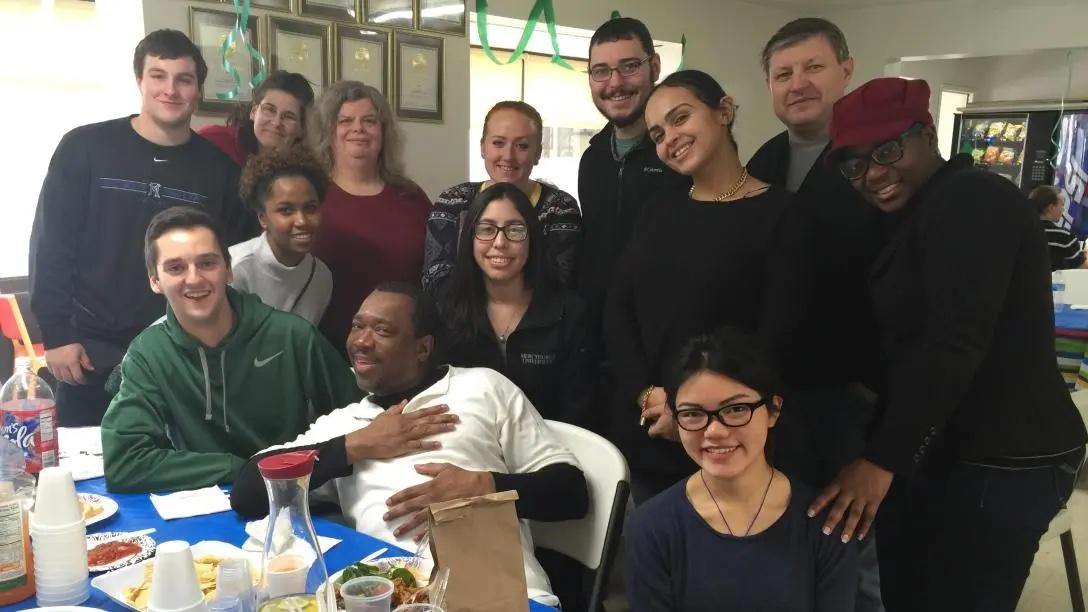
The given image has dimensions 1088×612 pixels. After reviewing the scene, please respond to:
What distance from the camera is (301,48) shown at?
332cm

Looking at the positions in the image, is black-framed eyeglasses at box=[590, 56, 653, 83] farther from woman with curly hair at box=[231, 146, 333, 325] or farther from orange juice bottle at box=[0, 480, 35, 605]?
orange juice bottle at box=[0, 480, 35, 605]

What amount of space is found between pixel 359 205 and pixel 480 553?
169cm

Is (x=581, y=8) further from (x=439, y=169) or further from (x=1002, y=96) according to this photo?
(x=1002, y=96)

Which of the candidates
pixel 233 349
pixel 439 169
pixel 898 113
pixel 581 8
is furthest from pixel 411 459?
pixel 581 8

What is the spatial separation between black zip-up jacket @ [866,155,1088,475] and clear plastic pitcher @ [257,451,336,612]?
1.03m

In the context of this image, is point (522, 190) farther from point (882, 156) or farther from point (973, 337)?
point (973, 337)

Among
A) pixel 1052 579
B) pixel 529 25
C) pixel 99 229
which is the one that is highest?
pixel 529 25

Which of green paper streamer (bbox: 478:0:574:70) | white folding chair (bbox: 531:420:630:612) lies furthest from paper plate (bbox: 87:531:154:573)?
green paper streamer (bbox: 478:0:574:70)

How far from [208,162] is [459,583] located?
187cm

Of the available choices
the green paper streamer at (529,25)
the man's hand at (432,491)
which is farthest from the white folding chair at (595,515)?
the green paper streamer at (529,25)

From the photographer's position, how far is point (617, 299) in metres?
1.94

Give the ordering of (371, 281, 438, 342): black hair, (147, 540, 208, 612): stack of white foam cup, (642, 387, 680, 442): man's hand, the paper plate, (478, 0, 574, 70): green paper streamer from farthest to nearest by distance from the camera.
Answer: (478, 0, 574, 70): green paper streamer
(371, 281, 438, 342): black hair
(642, 387, 680, 442): man's hand
the paper plate
(147, 540, 208, 612): stack of white foam cup

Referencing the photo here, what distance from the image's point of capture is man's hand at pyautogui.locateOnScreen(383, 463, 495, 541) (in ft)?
5.12

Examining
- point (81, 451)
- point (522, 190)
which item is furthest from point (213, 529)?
point (522, 190)
